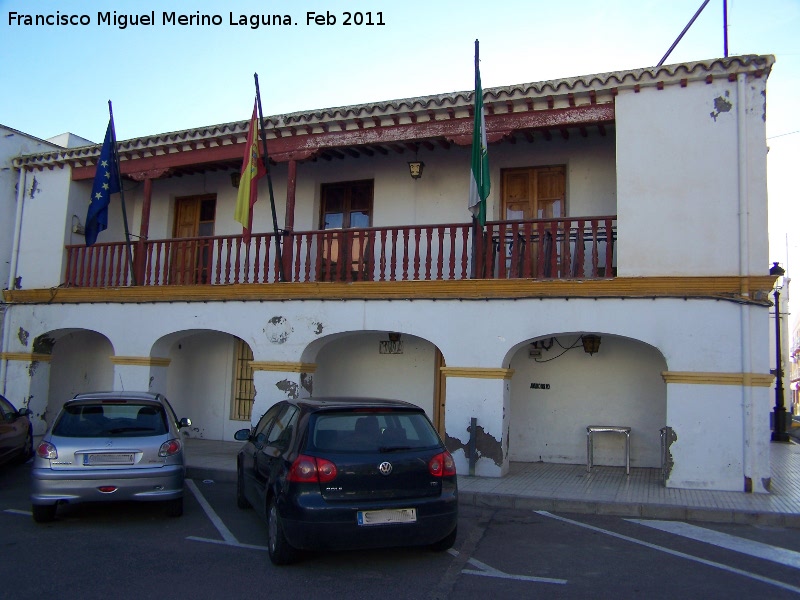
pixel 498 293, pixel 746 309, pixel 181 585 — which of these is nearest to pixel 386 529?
pixel 181 585

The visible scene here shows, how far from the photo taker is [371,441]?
19.4 ft

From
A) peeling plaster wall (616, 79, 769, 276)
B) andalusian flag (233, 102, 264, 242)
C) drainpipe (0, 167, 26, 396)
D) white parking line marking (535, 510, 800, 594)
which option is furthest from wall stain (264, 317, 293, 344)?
drainpipe (0, 167, 26, 396)

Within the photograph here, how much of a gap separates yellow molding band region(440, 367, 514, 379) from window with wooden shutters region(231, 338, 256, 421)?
5155mm

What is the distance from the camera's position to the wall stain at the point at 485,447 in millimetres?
10039

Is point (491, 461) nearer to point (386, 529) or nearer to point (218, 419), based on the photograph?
point (386, 529)

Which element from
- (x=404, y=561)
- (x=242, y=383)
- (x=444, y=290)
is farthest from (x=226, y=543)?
(x=242, y=383)

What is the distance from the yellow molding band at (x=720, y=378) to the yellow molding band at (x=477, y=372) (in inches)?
87.9

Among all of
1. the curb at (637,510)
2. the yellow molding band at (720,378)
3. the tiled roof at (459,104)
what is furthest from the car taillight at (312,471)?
the tiled roof at (459,104)

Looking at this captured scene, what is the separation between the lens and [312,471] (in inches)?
221

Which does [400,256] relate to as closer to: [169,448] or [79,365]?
[169,448]

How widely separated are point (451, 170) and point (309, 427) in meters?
7.72

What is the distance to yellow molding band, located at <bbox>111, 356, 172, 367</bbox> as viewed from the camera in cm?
1288

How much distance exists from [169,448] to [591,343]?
22.5 feet

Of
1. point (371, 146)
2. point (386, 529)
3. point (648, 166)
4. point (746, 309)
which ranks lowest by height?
point (386, 529)
